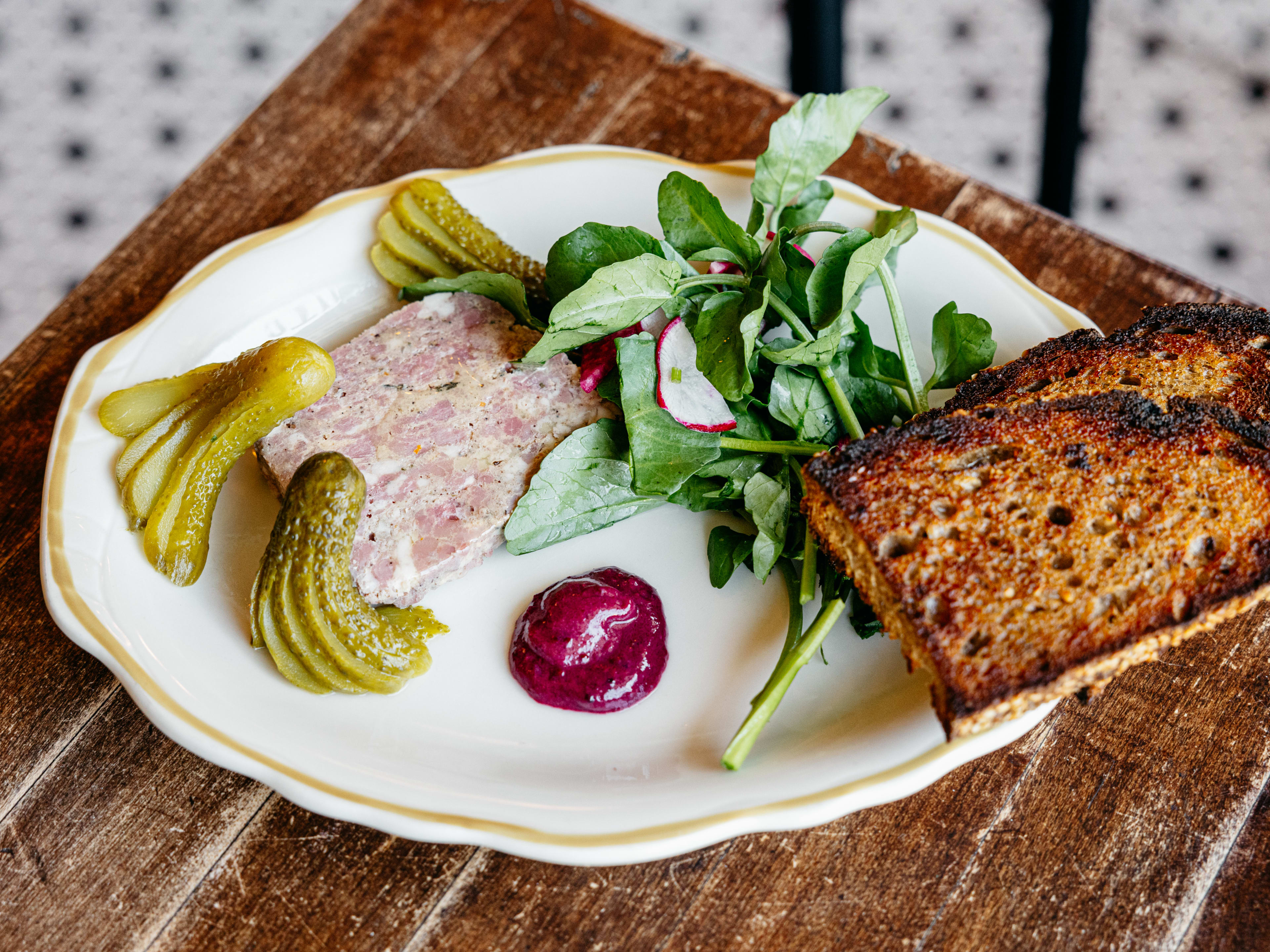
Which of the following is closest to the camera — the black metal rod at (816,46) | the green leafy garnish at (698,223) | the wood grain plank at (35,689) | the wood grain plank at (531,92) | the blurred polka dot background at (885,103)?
the wood grain plank at (35,689)

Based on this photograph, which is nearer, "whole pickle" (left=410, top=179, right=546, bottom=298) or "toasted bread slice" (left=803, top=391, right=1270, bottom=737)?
"toasted bread slice" (left=803, top=391, right=1270, bottom=737)

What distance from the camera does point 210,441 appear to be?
192 cm

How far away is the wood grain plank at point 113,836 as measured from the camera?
1731 mm

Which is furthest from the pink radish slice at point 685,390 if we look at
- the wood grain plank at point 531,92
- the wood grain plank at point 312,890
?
the wood grain plank at point 531,92

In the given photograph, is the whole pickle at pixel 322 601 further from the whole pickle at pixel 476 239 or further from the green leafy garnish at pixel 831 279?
the green leafy garnish at pixel 831 279

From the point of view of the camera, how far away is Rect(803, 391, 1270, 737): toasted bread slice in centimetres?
165

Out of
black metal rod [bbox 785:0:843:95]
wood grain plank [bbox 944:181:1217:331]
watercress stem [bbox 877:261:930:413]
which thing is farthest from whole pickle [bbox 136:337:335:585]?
black metal rod [bbox 785:0:843:95]

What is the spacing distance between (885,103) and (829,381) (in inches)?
98.8

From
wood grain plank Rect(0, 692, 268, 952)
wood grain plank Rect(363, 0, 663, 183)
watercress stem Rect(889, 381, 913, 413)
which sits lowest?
wood grain plank Rect(0, 692, 268, 952)

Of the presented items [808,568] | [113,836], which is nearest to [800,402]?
[808,568]

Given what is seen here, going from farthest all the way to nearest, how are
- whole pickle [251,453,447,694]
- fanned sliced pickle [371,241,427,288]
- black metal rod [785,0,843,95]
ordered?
1. black metal rod [785,0,843,95]
2. fanned sliced pickle [371,241,427,288]
3. whole pickle [251,453,447,694]

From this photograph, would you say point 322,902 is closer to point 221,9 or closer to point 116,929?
point 116,929

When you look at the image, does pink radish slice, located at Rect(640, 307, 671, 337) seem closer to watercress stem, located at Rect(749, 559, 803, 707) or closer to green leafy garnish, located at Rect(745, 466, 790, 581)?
green leafy garnish, located at Rect(745, 466, 790, 581)

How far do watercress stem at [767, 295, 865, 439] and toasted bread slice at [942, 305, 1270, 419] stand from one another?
0.19 m
